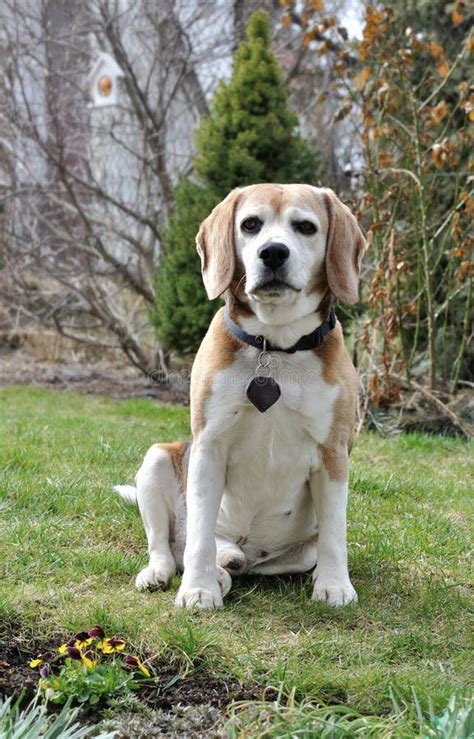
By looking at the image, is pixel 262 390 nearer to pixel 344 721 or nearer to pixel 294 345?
pixel 294 345

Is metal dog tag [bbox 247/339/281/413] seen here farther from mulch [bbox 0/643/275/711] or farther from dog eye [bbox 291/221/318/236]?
mulch [bbox 0/643/275/711]

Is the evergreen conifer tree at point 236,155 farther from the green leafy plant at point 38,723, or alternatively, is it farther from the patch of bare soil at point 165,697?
the green leafy plant at point 38,723

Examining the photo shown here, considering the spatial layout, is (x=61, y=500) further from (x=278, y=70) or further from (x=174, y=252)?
(x=278, y=70)

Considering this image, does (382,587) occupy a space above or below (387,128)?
below

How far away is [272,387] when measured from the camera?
303 centimetres

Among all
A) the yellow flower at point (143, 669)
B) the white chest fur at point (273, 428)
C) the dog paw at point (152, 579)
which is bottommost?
the dog paw at point (152, 579)

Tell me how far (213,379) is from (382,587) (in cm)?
105

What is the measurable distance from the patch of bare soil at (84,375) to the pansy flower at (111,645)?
534 cm

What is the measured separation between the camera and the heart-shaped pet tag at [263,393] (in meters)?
3.02

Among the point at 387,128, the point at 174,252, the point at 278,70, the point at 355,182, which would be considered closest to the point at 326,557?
the point at 387,128

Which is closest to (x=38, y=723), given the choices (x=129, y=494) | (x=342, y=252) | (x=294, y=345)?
(x=294, y=345)

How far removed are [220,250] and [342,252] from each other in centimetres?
44

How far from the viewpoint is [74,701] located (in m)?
2.33

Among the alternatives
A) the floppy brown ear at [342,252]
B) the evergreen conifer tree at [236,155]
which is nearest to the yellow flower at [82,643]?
the floppy brown ear at [342,252]
